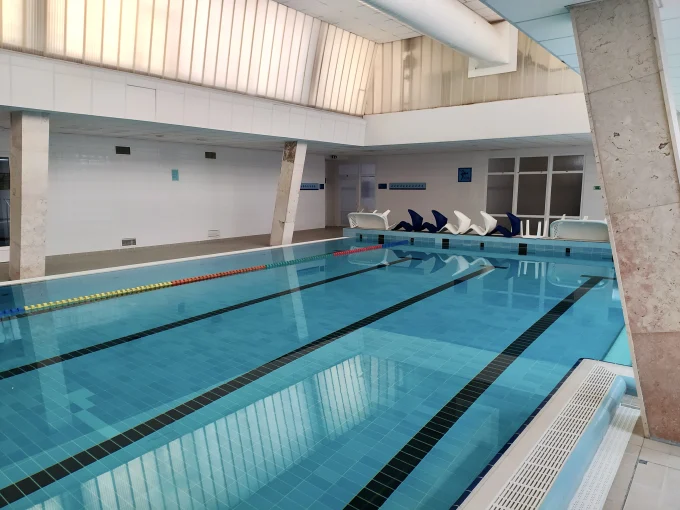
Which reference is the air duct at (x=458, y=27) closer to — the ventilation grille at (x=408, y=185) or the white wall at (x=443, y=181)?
the white wall at (x=443, y=181)

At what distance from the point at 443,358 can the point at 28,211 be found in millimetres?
6652

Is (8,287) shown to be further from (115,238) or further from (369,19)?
(369,19)

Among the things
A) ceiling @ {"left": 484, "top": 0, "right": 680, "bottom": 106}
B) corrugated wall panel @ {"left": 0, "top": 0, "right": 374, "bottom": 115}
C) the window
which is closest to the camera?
ceiling @ {"left": 484, "top": 0, "right": 680, "bottom": 106}

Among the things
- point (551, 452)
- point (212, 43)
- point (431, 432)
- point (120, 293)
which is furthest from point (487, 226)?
point (551, 452)

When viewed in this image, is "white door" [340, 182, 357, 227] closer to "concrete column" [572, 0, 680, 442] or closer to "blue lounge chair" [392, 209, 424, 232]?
"blue lounge chair" [392, 209, 424, 232]

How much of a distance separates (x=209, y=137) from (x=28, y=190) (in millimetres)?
4540

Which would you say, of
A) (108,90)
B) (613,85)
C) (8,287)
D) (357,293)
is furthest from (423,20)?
(8,287)

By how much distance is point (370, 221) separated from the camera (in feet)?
47.2

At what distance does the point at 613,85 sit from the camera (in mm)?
2717

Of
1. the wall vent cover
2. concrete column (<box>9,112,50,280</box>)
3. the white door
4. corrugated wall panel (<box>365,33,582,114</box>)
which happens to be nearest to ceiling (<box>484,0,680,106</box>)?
concrete column (<box>9,112,50,280</box>)

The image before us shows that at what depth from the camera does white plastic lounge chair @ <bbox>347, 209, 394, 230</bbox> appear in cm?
1405

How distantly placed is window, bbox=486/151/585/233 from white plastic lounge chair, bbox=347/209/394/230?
392cm

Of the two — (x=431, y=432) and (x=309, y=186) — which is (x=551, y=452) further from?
(x=309, y=186)

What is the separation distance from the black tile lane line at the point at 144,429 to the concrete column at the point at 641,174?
2.72 metres
